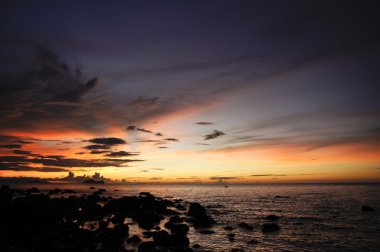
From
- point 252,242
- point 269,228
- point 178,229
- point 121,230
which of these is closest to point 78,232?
point 121,230

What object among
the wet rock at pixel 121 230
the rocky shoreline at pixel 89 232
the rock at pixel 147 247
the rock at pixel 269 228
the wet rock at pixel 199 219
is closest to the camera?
the rock at pixel 147 247

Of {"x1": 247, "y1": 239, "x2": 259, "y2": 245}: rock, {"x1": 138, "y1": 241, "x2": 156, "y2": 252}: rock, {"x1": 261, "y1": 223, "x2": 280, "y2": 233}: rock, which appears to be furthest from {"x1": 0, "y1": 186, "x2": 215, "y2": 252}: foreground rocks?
{"x1": 261, "y1": 223, "x2": 280, "y2": 233}: rock

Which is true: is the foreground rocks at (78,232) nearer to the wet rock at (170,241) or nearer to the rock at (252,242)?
the wet rock at (170,241)

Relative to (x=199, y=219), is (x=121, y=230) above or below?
above

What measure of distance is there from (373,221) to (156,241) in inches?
1615

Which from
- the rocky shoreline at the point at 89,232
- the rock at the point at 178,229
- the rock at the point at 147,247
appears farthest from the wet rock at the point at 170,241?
the rock at the point at 178,229

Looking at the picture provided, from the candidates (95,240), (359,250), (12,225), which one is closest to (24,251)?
(95,240)

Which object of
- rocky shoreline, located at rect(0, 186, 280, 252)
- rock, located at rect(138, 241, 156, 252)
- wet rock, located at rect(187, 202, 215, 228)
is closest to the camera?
rock, located at rect(138, 241, 156, 252)

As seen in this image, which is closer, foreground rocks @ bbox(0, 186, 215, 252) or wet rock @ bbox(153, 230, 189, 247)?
foreground rocks @ bbox(0, 186, 215, 252)

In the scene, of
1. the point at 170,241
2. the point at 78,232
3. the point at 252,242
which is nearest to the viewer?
the point at 170,241

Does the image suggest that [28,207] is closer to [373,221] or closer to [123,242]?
[123,242]

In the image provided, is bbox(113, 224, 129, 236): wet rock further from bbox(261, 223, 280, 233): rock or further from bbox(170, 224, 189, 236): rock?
bbox(261, 223, 280, 233): rock

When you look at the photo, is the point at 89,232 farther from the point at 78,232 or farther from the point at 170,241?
the point at 170,241

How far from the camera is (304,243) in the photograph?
33.6 metres
